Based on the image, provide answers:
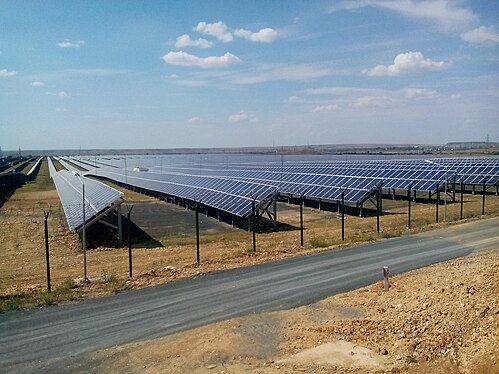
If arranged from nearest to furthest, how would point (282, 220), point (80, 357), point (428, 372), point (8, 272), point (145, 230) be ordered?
1. point (428, 372)
2. point (80, 357)
3. point (8, 272)
4. point (145, 230)
5. point (282, 220)

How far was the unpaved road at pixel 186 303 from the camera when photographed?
10049 millimetres

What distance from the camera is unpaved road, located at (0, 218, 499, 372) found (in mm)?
10049

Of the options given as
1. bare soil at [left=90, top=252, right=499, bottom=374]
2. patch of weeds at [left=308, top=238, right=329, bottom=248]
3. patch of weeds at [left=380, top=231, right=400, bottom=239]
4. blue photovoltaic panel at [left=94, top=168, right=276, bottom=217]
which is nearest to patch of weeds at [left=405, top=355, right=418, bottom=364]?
bare soil at [left=90, top=252, right=499, bottom=374]

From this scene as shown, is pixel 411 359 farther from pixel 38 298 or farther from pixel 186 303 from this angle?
pixel 38 298

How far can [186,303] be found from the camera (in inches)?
505

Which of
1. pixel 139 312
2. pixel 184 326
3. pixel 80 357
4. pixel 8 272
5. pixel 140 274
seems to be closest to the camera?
pixel 80 357

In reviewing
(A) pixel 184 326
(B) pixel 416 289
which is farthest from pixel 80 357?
(B) pixel 416 289

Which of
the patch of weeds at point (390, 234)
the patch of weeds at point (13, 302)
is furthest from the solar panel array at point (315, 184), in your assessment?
the patch of weeds at point (13, 302)

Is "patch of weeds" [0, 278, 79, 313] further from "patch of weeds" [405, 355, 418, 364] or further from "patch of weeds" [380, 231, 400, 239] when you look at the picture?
"patch of weeds" [380, 231, 400, 239]

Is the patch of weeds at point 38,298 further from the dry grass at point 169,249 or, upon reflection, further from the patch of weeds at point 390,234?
the patch of weeds at point 390,234

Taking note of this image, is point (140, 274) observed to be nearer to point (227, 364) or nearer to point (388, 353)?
point (227, 364)

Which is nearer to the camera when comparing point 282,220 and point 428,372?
point 428,372

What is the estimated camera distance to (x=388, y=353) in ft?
29.5

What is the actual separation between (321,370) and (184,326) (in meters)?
3.87
